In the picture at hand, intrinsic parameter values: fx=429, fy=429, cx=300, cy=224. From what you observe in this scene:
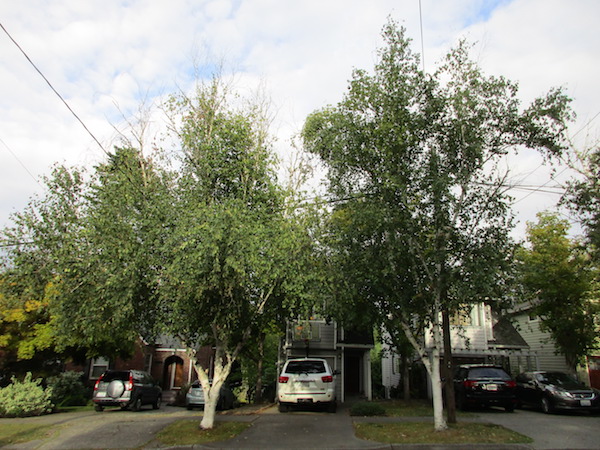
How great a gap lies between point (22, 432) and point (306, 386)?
306 inches

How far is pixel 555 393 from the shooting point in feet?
47.0

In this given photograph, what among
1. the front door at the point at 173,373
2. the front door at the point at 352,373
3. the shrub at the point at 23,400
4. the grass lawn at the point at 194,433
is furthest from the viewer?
the front door at the point at 173,373

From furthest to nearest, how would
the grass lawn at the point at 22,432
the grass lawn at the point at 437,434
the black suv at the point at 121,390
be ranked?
1. the black suv at the point at 121,390
2. the grass lawn at the point at 22,432
3. the grass lawn at the point at 437,434

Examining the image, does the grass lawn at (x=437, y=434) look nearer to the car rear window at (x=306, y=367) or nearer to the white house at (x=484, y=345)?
the car rear window at (x=306, y=367)

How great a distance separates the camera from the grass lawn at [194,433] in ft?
30.4

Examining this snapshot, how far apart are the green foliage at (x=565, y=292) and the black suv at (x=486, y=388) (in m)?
4.87

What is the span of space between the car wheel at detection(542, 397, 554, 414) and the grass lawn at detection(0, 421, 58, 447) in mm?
15084

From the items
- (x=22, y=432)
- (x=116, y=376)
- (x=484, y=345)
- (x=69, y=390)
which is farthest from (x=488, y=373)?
(x=69, y=390)

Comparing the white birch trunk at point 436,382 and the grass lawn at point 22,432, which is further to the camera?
the white birch trunk at point 436,382

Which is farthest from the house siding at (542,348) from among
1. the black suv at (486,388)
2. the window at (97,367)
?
the window at (97,367)

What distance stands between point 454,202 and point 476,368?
7.80 metres

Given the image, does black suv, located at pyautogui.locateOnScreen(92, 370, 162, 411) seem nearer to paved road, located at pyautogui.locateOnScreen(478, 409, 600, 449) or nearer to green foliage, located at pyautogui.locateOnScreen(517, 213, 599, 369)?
paved road, located at pyautogui.locateOnScreen(478, 409, 600, 449)

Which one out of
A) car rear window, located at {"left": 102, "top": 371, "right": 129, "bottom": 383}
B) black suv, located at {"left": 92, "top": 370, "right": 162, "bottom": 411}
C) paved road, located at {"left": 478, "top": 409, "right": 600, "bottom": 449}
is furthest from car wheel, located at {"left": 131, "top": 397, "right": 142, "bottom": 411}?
paved road, located at {"left": 478, "top": 409, "right": 600, "bottom": 449}

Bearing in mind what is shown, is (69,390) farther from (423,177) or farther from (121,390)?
(423,177)
